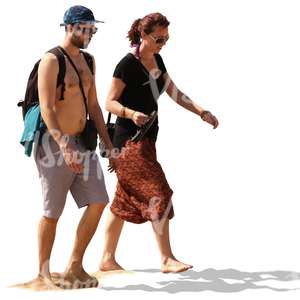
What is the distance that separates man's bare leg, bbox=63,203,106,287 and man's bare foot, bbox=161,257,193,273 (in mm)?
841

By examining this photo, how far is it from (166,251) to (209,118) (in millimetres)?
1428

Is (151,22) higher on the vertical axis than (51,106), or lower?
higher

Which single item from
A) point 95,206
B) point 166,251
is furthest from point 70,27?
point 166,251

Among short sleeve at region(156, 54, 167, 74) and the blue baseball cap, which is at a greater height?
the blue baseball cap

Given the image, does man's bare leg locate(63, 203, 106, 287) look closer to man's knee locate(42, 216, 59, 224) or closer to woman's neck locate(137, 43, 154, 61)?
man's knee locate(42, 216, 59, 224)

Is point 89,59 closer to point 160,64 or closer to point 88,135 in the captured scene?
point 88,135

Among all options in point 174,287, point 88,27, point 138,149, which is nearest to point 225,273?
point 174,287

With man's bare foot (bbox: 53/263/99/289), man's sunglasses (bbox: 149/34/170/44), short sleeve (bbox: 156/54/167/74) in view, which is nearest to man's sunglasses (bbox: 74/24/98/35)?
man's sunglasses (bbox: 149/34/170/44)

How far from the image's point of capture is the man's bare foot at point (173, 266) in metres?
9.80

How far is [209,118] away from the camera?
33.6 ft

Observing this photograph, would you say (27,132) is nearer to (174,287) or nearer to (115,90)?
(115,90)

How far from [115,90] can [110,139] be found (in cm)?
49

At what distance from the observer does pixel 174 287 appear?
9.49 m

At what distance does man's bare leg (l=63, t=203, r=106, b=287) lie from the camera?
9.30 meters
